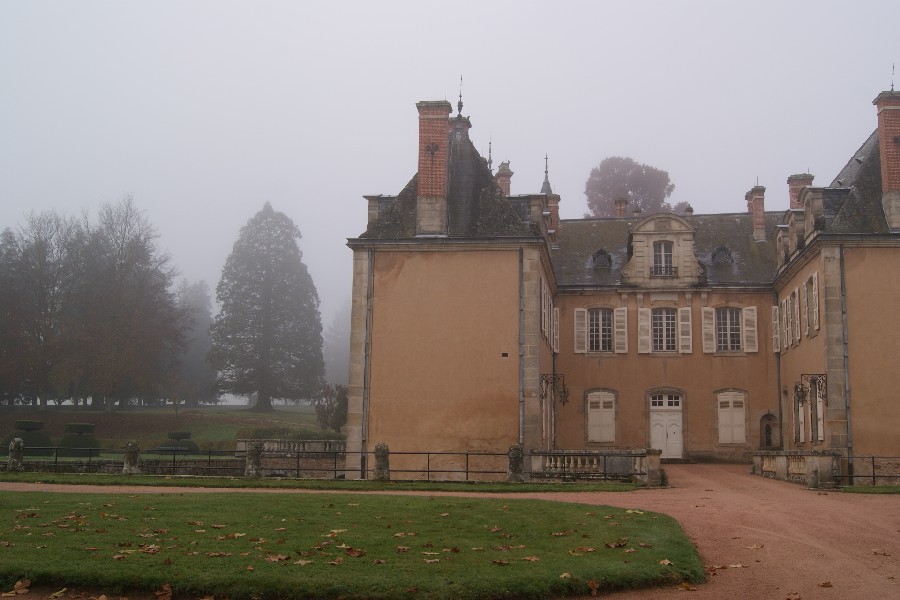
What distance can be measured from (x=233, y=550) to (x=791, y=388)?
22633 mm

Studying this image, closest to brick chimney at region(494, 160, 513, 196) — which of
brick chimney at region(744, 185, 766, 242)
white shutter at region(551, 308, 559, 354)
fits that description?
white shutter at region(551, 308, 559, 354)

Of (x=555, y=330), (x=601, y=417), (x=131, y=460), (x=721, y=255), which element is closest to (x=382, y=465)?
(x=131, y=460)

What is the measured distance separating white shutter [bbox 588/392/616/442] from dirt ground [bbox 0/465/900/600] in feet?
36.6

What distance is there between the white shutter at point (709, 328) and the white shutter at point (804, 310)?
195 inches

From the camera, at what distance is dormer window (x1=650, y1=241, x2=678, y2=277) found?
104 feet

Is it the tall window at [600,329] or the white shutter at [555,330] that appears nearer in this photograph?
the white shutter at [555,330]

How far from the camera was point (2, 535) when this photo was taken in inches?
416

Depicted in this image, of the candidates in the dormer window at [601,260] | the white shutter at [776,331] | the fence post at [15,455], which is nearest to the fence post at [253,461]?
the fence post at [15,455]

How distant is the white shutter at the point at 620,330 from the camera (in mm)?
31344

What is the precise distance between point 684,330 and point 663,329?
0.72 m

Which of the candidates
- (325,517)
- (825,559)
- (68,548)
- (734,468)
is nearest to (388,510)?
(325,517)

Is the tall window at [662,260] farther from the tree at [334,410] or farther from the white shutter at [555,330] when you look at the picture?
the tree at [334,410]

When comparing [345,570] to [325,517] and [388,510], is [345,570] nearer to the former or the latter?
[325,517]

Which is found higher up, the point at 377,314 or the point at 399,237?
the point at 399,237
